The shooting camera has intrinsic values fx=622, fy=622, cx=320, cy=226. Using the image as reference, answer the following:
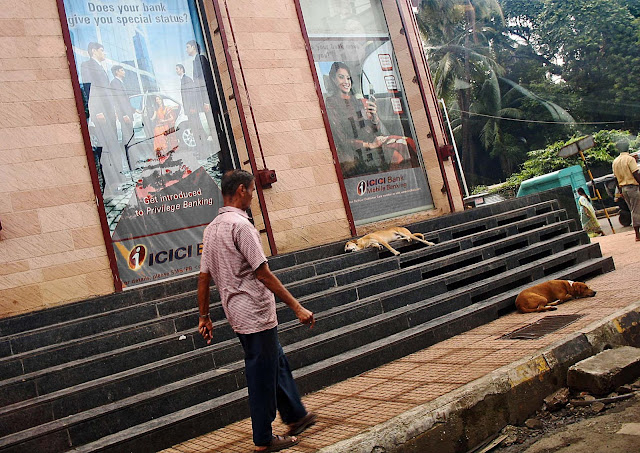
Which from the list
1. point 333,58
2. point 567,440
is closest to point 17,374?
point 567,440

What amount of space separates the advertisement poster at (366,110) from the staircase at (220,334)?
1.55m

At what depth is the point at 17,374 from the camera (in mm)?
5348

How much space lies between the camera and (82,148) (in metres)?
7.79

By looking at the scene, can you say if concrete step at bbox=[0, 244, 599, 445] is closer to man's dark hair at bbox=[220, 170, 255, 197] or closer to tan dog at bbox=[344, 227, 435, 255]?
tan dog at bbox=[344, 227, 435, 255]

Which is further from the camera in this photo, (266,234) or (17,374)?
(266,234)

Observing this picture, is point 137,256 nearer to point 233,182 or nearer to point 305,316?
point 233,182

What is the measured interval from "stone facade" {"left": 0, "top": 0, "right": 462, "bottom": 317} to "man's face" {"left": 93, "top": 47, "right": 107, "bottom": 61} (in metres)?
0.63

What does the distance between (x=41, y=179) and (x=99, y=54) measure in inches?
83.9

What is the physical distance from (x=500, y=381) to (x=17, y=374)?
4003 millimetres

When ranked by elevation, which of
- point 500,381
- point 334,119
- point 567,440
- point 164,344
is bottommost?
point 567,440

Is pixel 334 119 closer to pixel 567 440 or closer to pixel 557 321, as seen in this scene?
pixel 557 321

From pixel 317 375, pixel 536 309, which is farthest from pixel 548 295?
pixel 317 375

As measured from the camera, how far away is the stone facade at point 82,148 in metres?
7.30

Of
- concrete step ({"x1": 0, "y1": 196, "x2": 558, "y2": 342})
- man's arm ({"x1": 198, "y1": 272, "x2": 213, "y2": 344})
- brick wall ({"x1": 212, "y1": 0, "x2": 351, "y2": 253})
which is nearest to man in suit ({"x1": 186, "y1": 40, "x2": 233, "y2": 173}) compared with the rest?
brick wall ({"x1": 212, "y1": 0, "x2": 351, "y2": 253})
